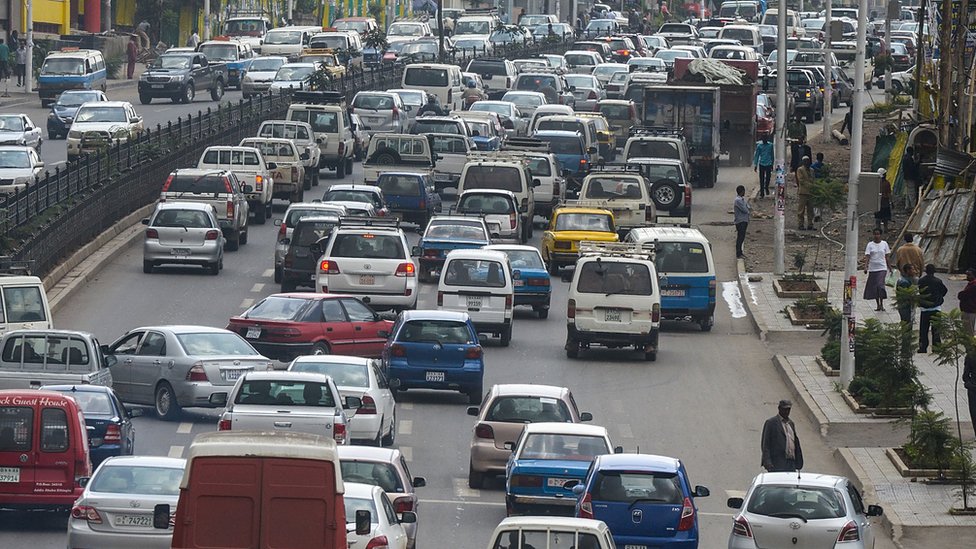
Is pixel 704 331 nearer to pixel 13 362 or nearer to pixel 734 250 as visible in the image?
pixel 734 250

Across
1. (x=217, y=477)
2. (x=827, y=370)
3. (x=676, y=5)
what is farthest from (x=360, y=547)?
(x=676, y=5)

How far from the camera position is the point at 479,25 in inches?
4035

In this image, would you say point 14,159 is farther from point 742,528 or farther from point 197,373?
point 742,528

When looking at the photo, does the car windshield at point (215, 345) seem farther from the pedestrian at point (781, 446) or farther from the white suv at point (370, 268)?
the pedestrian at point (781, 446)

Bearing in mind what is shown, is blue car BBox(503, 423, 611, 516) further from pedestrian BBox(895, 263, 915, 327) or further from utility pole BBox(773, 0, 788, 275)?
utility pole BBox(773, 0, 788, 275)

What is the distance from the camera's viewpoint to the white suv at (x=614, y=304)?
34.6 metres

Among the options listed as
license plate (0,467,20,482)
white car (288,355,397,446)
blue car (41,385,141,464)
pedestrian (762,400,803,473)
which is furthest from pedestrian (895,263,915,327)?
license plate (0,467,20,482)

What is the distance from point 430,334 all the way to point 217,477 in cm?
1576

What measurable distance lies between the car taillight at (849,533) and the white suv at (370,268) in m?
17.0

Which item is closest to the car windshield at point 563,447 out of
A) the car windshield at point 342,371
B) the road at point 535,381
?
the road at point 535,381

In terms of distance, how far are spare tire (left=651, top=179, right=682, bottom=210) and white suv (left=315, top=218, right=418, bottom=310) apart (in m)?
13.6

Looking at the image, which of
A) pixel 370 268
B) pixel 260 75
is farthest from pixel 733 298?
Result: pixel 260 75

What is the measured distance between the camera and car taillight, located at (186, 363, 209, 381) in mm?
28094

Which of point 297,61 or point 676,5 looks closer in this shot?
point 297,61
